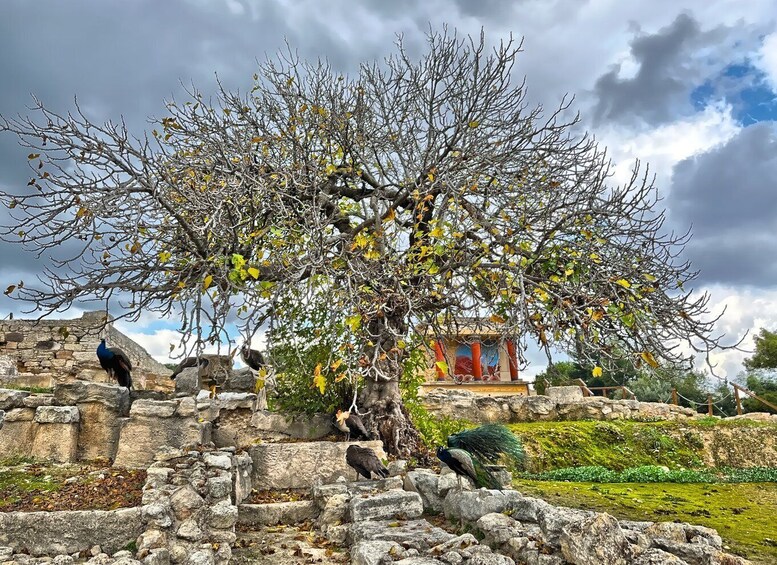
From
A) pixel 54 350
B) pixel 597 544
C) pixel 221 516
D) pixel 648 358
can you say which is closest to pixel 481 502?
pixel 597 544

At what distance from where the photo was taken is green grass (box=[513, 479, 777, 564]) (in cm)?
511

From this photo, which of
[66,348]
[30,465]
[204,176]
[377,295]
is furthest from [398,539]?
[66,348]

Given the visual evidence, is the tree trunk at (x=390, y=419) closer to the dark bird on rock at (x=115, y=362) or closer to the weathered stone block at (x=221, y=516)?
the weathered stone block at (x=221, y=516)

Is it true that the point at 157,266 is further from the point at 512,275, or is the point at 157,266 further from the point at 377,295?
the point at 512,275

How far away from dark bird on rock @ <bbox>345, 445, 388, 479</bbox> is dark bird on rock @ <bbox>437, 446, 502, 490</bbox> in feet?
3.88

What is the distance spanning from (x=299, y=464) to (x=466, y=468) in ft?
9.46

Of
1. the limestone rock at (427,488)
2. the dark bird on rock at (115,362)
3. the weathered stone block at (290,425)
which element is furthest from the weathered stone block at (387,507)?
the dark bird on rock at (115,362)

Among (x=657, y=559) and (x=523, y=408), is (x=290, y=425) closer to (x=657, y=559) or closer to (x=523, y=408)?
(x=657, y=559)

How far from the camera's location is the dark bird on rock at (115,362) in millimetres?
7441

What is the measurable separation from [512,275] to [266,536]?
4.12m

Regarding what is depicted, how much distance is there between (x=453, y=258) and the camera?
7285mm

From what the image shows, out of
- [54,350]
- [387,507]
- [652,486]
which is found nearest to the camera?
[387,507]

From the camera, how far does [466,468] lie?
226 inches

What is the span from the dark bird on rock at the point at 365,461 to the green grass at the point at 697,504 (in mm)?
1790
